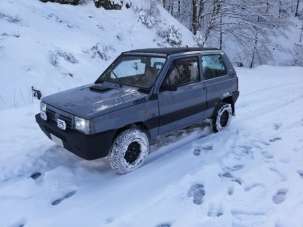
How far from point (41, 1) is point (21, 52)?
3101 millimetres

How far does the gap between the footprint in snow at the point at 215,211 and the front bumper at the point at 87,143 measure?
143 centimetres

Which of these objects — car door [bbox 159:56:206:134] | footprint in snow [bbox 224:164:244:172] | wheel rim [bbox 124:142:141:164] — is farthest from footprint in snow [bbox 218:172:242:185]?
wheel rim [bbox 124:142:141:164]

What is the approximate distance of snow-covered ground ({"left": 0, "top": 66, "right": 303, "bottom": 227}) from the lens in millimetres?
3455

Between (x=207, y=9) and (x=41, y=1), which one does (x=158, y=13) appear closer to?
(x=207, y=9)

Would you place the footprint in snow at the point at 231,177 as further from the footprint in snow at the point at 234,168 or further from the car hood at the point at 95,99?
the car hood at the point at 95,99

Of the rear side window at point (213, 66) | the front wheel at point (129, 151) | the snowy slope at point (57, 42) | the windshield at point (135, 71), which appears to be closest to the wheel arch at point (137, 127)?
the front wheel at point (129, 151)

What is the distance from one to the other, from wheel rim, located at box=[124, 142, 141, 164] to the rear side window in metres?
1.80

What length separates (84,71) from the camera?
835 centimetres

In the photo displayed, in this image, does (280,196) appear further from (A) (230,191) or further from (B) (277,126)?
(B) (277,126)

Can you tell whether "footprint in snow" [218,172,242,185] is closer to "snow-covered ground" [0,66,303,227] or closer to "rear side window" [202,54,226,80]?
"snow-covered ground" [0,66,303,227]

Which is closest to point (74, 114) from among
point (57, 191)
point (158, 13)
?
point (57, 191)

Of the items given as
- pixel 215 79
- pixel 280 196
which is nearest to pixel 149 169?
pixel 280 196

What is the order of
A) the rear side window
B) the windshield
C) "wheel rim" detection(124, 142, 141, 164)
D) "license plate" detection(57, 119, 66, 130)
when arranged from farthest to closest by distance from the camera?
the rear side window, the windshield, "wheel rim" detection(124, 142, 141, 164), "license plate" detection(57, 119, 66, 130)

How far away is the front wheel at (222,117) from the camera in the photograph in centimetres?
577
